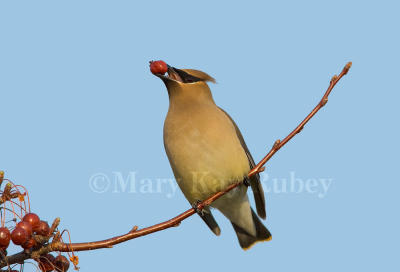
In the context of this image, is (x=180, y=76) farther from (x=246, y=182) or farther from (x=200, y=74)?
(x=246, y=182)

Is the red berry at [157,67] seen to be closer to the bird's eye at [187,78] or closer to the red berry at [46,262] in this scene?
the bird's eye at [187,78]

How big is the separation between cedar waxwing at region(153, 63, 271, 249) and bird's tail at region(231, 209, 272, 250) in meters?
0.34

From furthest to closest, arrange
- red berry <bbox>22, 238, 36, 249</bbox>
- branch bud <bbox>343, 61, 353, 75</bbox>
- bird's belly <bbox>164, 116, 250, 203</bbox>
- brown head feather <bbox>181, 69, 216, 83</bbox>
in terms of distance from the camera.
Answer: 1. brown head feather <bbox>181, 69, 216, 83</bbox>
2. bird's belly <bbox>164, 116, 250, 203</bbox>
3. branch bud <bbox>343, 61, 353, 75</bbox>
4. red berry <bbox>22, 238, 36, 249</bbox>

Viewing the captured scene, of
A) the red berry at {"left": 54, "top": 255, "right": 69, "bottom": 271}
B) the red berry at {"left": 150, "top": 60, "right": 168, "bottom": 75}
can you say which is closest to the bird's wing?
the red berry at {"left": 150, "top": 60, "right": 168, "bottom": 75}

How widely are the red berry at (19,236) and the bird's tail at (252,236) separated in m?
3.86

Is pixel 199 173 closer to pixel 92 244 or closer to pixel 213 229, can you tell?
pixel 213 229

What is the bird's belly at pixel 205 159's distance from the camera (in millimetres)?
5535

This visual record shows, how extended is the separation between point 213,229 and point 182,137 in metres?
1.33

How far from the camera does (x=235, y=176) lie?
5.58 metres

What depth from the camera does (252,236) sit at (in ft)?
22.3

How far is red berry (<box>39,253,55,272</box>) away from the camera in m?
3.42

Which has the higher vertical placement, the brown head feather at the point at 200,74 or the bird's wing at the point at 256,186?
the brown head feather at the point at 200,74

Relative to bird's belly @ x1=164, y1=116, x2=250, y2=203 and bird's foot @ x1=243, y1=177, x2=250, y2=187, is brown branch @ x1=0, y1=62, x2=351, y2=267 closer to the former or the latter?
bird's belly @ x1=164, y1=116, x2=250, y2=203

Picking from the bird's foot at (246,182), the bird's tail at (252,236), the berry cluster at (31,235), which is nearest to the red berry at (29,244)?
the berry cluster at (31,235)
